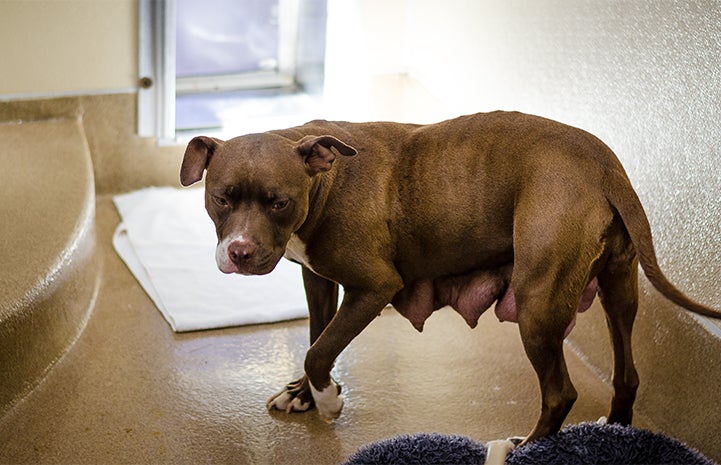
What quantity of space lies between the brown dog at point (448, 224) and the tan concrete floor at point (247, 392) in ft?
0.73

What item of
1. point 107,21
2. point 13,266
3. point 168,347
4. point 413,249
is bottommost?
point 168,347

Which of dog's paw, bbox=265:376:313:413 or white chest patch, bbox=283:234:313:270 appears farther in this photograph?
dog's paw, bbox=265:376:313:413

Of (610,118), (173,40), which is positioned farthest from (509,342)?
(173,40)

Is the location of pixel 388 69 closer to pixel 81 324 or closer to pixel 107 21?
pixel 107 21

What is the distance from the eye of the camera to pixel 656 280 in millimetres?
2633

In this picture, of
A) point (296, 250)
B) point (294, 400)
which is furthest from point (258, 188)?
point (294, 400)

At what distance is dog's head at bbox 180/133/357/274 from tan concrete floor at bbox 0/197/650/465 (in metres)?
0.67

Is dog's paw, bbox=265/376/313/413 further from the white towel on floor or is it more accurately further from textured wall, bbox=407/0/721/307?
textured wall, bbox=407/0/721/307

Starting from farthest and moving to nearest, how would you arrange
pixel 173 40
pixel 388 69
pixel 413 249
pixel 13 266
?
pixel 388 69 → pixel 173 40 → pixel 13 266 → pixel 413 249

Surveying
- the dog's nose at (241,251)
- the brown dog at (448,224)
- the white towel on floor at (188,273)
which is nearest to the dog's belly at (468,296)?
the brown dog at (448,224)

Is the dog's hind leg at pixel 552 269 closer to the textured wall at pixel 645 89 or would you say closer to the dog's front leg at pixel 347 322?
the dog's front leg at pixel 347 322

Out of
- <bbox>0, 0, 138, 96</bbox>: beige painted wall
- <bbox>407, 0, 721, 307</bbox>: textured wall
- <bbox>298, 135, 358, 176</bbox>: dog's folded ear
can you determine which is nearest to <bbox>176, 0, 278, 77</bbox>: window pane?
<bbox>0, 0, 138, 96</bbox>: beige painted wall

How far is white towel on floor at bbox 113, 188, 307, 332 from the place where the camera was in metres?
3.74

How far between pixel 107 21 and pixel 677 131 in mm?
2416
